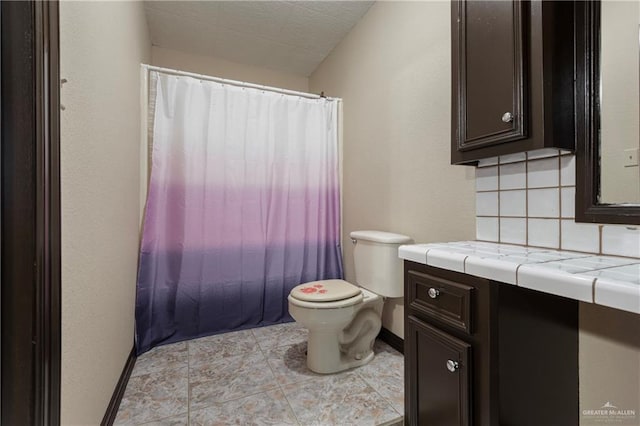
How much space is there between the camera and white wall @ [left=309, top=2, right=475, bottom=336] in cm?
145

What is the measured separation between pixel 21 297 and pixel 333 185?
6.33ft

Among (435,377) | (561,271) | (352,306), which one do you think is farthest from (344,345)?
(561,271)

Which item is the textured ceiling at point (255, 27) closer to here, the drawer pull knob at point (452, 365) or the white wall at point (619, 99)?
the white wall at point (619, 99)

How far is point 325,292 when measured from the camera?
1.61 metres

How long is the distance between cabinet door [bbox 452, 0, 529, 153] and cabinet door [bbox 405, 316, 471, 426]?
69 centimetres

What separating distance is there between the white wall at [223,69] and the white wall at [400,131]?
0.72 m

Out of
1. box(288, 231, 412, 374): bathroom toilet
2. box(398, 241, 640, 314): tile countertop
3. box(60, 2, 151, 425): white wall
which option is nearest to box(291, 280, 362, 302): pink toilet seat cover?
box(288, 231, 412, 374): bathroom toilet

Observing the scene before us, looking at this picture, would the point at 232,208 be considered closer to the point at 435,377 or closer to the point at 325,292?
the point at 325,292

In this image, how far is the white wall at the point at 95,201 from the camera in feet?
2.69

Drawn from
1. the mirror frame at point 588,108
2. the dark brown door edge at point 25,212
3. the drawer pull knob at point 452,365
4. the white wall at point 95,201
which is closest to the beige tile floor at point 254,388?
the white wall at point 95,201

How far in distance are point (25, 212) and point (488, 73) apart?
4.48 ft

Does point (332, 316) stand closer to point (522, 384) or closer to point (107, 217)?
point (522, 384)

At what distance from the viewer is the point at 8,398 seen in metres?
0.60

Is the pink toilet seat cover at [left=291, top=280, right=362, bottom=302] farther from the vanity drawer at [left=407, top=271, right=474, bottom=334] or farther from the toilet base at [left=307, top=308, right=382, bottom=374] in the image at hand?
the vanity drawer at [left=407, top=271, right=474, bottom=334]
